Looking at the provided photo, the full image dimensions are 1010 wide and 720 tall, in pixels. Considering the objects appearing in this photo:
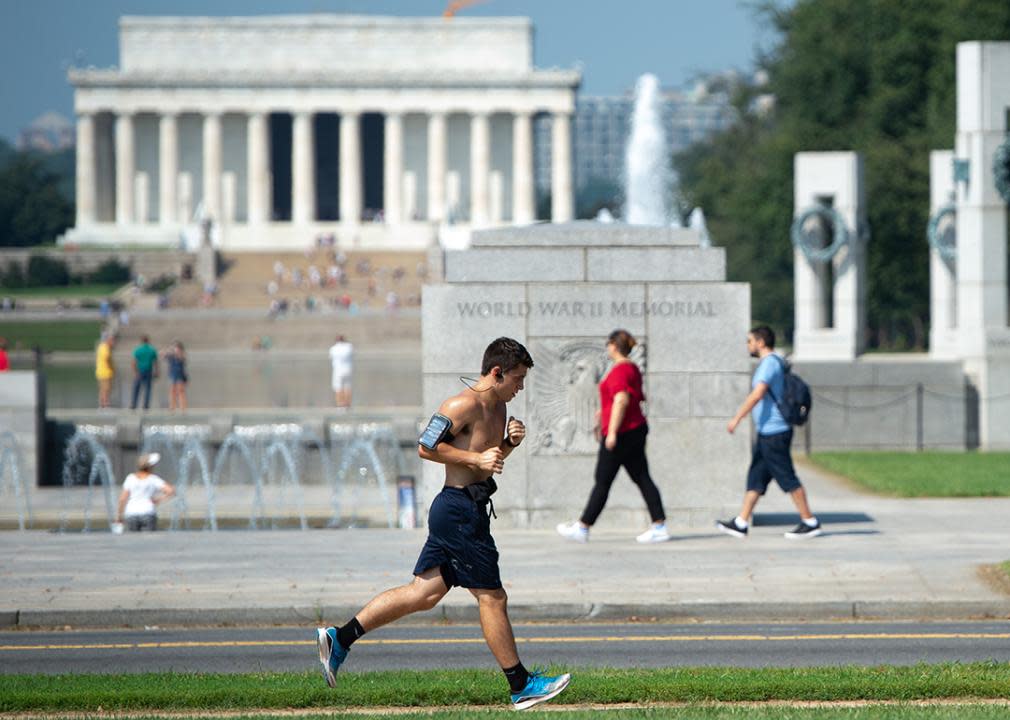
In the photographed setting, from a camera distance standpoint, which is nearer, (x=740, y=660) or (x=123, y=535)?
(x=740, y=660)

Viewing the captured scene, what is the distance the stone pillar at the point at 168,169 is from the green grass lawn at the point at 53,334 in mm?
40344

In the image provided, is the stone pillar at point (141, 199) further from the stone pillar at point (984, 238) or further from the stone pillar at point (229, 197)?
the stone pillar at point (984, 238)

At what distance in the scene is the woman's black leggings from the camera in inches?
681

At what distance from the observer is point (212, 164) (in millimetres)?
125375

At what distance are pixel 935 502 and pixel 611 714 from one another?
12076 mm

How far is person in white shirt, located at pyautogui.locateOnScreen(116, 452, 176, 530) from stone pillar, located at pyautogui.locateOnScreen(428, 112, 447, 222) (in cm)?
10494

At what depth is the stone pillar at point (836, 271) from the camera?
1593 inches

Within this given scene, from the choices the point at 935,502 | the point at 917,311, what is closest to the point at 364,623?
the point at 935,502

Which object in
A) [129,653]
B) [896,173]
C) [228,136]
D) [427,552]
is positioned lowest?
[129,653]

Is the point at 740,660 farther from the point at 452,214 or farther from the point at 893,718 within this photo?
the point at 452,214

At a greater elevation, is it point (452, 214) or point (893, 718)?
point (452, 214)

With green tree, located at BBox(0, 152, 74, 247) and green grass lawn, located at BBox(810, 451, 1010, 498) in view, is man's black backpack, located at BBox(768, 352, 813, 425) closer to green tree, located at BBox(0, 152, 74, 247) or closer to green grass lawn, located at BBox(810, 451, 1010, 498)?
green grass lawn, located at BBox(810, 451, 1010, 498)

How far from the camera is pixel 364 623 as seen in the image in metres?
10.6

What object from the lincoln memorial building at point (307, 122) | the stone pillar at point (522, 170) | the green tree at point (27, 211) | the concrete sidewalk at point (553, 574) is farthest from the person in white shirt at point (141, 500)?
the green tree at point (27, 211)
